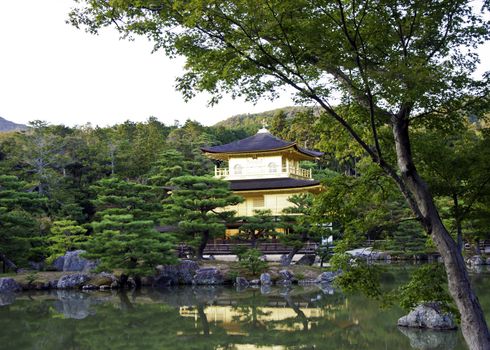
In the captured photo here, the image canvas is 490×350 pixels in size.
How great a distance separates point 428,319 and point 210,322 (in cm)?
392

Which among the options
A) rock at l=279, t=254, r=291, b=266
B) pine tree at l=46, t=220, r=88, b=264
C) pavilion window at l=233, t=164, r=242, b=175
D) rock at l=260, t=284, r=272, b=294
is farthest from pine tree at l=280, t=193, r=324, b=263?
pine tree at l=46, t=220, r=88, b=264

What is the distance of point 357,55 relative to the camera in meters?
4.64

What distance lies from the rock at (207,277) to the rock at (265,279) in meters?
1.26

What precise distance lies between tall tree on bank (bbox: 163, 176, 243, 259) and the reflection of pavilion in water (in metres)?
5.15

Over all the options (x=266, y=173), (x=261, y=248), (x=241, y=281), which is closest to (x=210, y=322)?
(x=241, y=281)

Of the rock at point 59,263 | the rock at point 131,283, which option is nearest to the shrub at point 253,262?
the rock at point 131,283

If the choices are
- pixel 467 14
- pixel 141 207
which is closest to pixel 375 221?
pixel 467 14

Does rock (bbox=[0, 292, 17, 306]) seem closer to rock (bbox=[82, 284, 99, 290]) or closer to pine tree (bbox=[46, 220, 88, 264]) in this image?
rock (bbox=[82, 284, 99, 290])

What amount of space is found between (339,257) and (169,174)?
19.7m

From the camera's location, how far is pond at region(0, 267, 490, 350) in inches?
336

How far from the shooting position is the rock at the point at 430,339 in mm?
7781

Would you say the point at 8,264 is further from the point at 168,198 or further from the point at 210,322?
the point at 210,322

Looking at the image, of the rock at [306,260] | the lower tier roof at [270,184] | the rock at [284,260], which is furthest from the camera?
the lower tier roof at [270,184]

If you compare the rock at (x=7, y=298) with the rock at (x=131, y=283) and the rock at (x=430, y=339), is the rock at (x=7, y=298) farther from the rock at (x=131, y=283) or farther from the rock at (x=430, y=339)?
the rock at (x=430, y=339)
